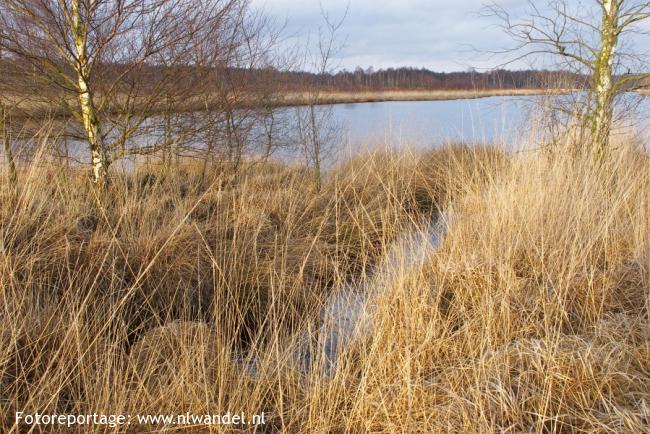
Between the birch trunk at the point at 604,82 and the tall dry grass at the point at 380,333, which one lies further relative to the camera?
the birch trunk at the point at 604,82

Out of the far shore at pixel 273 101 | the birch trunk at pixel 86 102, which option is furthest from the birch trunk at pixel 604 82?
the birch trunk at pixel 86 102

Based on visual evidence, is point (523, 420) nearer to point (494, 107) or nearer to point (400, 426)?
point (400, 426)

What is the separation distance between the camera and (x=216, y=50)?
4.32m

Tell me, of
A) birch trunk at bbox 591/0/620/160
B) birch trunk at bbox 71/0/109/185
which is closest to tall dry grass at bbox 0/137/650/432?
birch trunk at bbox 71/0/109/185

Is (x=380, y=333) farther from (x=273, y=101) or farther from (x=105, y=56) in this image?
(x=273, y=101)

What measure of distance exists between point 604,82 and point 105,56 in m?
4.38

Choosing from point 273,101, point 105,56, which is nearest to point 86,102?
point 105,56

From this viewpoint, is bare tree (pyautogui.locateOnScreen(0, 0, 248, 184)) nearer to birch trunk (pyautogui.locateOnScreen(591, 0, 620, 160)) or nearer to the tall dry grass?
the tall dry grass

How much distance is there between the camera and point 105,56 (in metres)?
3.47

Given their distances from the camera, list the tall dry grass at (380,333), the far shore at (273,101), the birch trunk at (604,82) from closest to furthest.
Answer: the tall dry grass at (380,333)
the far shore at (273,101)
the birch trunk at (604,82)

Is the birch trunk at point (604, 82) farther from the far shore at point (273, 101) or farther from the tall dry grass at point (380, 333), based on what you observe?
the tall dry grass at point (380, 333)

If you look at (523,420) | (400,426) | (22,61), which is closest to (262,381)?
(400,426)

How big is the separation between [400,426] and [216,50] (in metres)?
3.85

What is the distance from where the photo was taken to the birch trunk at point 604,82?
3.99 m
